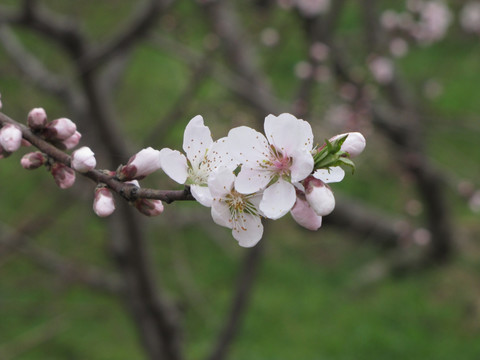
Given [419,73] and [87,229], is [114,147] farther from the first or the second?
[419,73]

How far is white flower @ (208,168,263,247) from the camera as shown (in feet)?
3.24

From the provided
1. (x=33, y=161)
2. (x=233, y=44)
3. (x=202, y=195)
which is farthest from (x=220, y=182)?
(x=233, y=44)

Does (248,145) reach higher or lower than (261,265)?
lower

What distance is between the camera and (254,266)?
312cm

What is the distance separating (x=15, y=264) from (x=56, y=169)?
4572mm

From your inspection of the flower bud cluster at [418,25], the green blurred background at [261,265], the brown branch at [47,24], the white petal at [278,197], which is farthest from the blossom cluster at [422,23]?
the white petal at [278,197]

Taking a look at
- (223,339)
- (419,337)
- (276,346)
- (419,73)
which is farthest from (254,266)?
(419,73)

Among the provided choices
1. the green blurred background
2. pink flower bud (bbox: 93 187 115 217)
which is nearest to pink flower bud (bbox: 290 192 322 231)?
pink flower bud (bbox: 93 187 115 217)

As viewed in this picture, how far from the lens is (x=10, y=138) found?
3.17 ft

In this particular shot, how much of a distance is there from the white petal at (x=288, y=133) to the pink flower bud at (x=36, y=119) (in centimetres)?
40

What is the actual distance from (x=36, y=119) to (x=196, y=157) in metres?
0.30

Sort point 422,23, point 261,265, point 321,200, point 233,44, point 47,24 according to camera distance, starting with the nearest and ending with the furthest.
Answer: point 321,200
point 47,24
point 233,44
point 422,23
point 261,265

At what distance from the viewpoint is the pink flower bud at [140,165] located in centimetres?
103

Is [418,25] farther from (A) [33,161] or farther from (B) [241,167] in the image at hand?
(A) [33,161]
